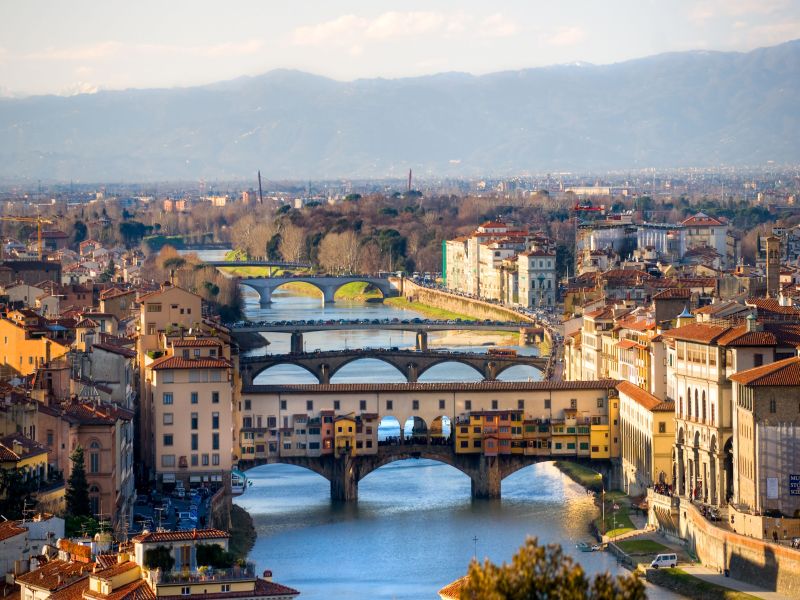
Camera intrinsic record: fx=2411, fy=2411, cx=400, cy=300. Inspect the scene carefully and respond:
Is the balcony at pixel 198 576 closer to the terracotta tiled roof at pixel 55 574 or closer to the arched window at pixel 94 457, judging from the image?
the terracotta tiled roof at pixel 55 574

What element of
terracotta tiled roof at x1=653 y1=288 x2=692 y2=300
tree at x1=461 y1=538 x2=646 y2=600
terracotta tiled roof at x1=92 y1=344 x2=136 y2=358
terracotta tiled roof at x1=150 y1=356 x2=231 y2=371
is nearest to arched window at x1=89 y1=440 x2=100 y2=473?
terracotta tiled roof at x1=150 y1=356 x2=231 y2=371

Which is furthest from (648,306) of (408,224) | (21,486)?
(408,224)

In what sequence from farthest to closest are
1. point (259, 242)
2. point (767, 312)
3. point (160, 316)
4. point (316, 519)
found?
point (259, 242)
point (160, 316)
point (767, 312)
point (316, 519)

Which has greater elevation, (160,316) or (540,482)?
(160,316)

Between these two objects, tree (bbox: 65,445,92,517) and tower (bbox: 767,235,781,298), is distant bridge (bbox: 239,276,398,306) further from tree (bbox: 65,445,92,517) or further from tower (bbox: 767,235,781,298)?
tree (bbox: 65,445,92,517)

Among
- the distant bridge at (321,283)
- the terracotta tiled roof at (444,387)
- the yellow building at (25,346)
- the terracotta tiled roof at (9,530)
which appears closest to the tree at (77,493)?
the terracotta tiled roof at (9,530)

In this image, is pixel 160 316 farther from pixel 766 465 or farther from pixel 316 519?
pixel 766 465

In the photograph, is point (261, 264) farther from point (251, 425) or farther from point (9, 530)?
point (9, 530)
